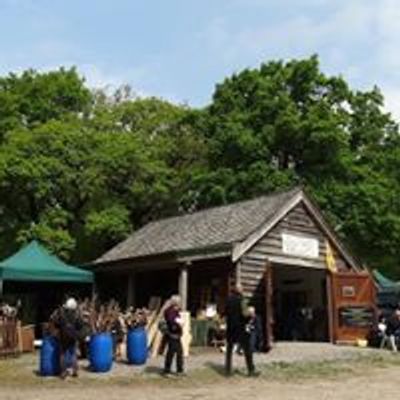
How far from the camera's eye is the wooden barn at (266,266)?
2491cm

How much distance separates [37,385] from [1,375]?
1.42 m

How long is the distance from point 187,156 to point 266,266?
17.2 metres

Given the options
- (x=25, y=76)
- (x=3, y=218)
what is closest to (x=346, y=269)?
(x=3, y=218)

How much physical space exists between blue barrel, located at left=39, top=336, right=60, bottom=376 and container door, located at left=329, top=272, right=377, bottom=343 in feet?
34.8

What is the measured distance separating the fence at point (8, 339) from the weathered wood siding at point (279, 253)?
255 inches

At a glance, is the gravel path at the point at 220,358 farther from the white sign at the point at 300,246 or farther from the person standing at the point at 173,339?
the white sign at the point at 300,246

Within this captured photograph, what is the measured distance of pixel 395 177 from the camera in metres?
40.2

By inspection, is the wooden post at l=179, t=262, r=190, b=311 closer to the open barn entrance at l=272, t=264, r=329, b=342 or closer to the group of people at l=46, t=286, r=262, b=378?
the open barn entrance at l=272, t=264, r=329, b=342

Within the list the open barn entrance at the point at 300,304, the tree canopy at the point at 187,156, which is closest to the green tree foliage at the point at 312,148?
the tree canopy at the point at 187,156

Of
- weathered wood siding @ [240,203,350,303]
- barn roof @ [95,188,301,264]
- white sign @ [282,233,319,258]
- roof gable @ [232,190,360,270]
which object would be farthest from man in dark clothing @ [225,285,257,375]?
white sign @ [282,233,319,258]

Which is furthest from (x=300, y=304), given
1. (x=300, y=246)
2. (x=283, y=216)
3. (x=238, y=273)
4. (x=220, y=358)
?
(x=220, y=358)

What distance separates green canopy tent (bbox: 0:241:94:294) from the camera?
23.5 metres

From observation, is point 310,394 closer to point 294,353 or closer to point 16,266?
point 294,353

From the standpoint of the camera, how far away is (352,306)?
26.1 meters
